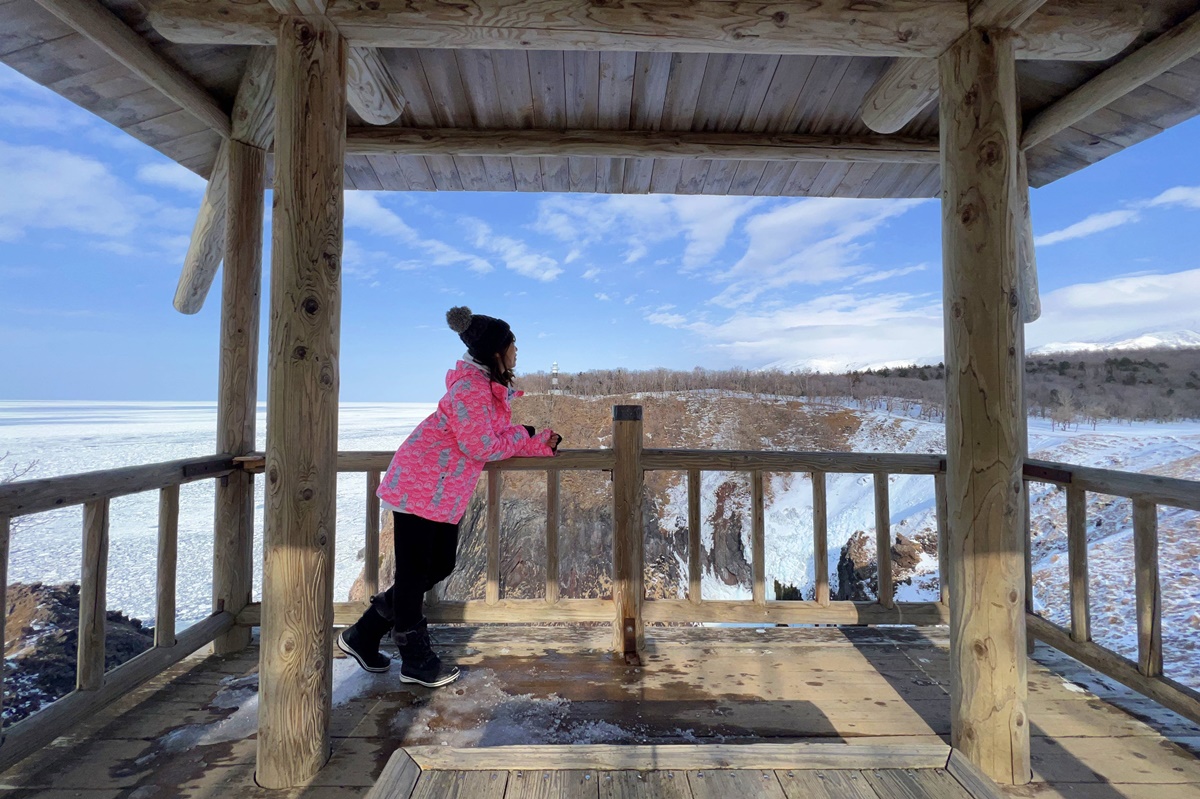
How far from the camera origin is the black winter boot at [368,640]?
2.22 metres

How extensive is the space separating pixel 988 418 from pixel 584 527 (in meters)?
6.80

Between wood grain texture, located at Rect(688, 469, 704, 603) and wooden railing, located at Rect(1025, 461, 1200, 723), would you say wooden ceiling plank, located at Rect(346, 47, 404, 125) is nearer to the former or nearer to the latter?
wood grain texture, located at Rect(688, 469, 704, 603)

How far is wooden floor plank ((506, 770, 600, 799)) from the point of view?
949 mm

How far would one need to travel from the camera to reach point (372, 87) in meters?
2.12

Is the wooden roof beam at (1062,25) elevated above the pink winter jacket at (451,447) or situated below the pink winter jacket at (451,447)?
above

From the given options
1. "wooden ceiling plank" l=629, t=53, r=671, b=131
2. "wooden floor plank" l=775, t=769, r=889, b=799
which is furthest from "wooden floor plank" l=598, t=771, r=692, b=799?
"wooden ceiling plank" l=629, t=53, r=671, b=131

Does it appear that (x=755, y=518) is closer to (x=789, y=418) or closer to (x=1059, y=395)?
(x=789, y=418)

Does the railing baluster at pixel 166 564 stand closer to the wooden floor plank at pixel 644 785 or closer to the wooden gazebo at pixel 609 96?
the wooden gazebo at pixel 609 96

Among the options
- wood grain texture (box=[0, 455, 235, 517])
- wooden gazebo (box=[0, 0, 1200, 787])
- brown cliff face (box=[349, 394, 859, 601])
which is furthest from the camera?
brown cliff face (box=[349, 394, 859, 601])

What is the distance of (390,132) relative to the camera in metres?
2.72

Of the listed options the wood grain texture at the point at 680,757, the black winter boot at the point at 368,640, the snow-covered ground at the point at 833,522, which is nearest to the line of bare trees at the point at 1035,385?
the snow-covered ground at the point at 833,522

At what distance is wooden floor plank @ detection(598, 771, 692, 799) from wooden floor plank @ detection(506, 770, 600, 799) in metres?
0.02

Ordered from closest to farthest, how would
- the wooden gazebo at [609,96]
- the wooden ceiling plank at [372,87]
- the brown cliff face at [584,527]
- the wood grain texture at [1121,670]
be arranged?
the wooden gazebo at [609,96], the wood grain texture at [1121,670], the wooden ceiling plank at [372,87], the brown cliff face at [584,527]

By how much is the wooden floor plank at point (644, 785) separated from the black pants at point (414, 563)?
1273mm
